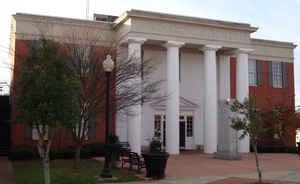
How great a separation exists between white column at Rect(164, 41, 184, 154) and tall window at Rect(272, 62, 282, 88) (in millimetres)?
10847

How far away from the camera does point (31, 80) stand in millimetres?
8953

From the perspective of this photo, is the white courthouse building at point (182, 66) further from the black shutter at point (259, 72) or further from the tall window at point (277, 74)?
the tall window at point (277, 74)

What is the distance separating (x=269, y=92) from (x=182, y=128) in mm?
8805

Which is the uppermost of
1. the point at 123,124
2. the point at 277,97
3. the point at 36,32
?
the point at 36,32

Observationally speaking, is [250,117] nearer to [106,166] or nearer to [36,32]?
[106,166]

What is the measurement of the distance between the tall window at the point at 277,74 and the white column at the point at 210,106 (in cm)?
824

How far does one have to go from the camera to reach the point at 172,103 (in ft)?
73.8

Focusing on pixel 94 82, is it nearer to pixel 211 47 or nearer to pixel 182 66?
pixel 211 47

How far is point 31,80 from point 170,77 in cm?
1435

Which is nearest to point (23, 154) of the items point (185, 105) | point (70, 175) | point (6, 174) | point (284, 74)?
point (6, 174)

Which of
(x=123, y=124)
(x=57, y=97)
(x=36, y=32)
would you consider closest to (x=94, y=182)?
(x=57, y=97)

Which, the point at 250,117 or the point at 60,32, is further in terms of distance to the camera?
the point at 60,32

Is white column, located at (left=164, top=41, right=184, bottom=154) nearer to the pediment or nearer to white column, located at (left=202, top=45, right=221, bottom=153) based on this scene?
white column, located at (left=202, top=45, right=221, bottom=153)

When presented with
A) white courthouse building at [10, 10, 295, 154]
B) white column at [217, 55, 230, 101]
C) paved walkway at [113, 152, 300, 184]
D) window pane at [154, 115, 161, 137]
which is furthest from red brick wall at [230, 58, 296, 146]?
paved walkway at [113, 152, 300, 184]
